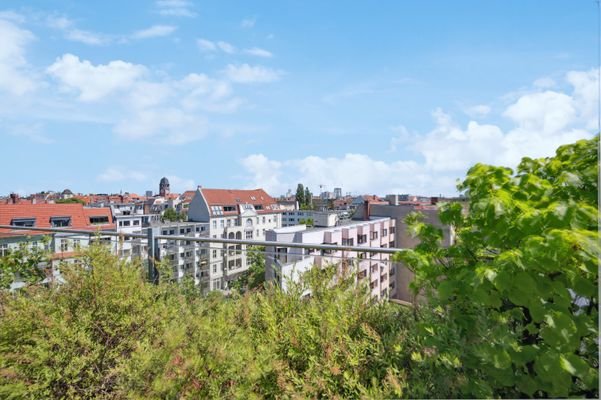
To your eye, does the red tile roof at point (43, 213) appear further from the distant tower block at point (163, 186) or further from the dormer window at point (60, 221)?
the distant tower block at point (163, 186)

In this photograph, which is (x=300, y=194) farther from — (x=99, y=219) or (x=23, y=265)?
(x=23, y=265)

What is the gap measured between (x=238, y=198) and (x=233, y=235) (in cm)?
580

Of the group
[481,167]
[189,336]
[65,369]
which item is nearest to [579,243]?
[481,167]

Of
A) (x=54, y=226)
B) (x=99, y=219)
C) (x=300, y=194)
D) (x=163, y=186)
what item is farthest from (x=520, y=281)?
(x=163, y=186)

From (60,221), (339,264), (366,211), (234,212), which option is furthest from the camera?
(234,212)

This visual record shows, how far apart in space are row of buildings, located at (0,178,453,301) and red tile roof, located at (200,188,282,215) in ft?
0.46

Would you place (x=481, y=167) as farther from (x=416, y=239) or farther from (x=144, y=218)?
→ (x=144, y=218)

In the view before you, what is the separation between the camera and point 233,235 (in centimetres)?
5456

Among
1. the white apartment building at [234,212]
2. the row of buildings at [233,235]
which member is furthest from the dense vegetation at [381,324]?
the white apartment building at [234,212]

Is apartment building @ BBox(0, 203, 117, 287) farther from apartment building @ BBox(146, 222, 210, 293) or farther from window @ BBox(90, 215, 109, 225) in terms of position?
apartment building @ BBox(146, 222, 210, 293)

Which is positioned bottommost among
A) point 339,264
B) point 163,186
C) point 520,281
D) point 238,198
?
point 339,264

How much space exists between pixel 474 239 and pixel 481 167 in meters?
0.40

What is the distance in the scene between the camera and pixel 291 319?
2.39m

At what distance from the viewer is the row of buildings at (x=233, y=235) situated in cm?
296
